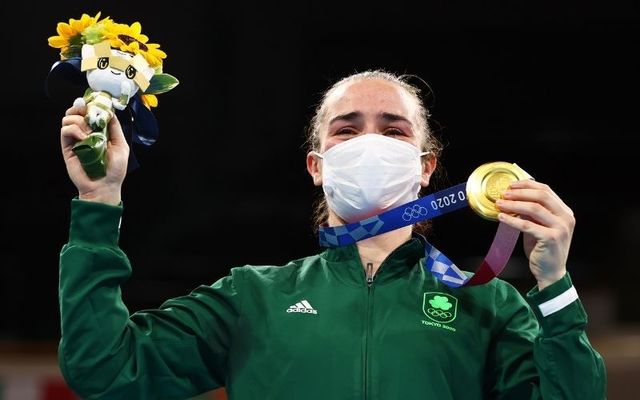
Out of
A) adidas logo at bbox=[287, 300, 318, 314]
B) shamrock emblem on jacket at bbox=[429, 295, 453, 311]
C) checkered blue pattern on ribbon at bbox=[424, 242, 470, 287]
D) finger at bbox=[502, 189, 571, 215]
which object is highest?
finger at bbox=[502, 189, 571, 215]

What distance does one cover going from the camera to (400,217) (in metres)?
2.07

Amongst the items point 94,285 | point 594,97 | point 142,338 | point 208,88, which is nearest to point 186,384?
point 142,338

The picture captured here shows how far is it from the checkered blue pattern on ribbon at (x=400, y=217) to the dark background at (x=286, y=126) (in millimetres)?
2609

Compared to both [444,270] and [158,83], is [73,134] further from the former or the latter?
[444,270]

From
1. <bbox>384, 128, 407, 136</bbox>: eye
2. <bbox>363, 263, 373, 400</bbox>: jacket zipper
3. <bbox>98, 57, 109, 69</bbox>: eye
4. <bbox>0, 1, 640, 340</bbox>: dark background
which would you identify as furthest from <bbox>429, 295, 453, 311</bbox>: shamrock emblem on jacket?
<bbox>0, 1, 640, 340</bbox>: dark background

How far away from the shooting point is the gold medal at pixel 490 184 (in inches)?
74.1

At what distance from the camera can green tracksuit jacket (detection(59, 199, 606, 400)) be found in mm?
1871

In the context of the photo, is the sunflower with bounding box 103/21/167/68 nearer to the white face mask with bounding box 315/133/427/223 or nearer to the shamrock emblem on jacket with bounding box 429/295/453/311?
the white face mask with bounding box 315/133/427/223

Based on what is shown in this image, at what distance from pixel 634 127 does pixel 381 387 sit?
384cm

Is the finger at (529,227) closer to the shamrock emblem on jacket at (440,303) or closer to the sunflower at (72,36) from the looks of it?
the shamrock emblem on jacket at (440,303)

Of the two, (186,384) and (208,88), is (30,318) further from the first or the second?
(186,384)

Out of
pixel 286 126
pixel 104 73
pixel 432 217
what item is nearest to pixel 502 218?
pixel 432 217

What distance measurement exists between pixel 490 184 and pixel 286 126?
332 cm

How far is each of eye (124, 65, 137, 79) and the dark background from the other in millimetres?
2776
